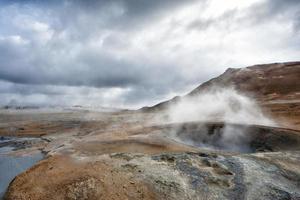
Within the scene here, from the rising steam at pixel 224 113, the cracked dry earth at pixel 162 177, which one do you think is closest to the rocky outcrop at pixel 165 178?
the cracked dry earth at pixel 162 177

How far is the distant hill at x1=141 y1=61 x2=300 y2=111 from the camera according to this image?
4551 cm

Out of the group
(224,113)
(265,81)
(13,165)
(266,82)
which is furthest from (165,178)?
(265,81)

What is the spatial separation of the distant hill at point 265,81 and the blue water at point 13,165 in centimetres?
3346

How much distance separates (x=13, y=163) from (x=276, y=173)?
13.4m

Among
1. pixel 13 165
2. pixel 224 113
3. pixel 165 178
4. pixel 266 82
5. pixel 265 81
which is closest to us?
pixel 165 178

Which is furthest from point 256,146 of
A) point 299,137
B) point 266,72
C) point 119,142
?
point 266,72

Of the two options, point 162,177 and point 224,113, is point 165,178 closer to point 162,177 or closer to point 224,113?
point 162,177

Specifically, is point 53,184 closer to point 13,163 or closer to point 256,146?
point 13,163

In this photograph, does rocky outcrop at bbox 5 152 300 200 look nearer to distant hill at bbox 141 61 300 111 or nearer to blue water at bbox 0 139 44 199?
blue water at bbox 0 139 44 199

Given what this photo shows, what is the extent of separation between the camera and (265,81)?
5341 cm

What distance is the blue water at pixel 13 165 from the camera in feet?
43.9

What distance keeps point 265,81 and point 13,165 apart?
47.0m

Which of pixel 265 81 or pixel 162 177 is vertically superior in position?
pixel 265 81

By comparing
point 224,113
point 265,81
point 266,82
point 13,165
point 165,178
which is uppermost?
point 265,81
